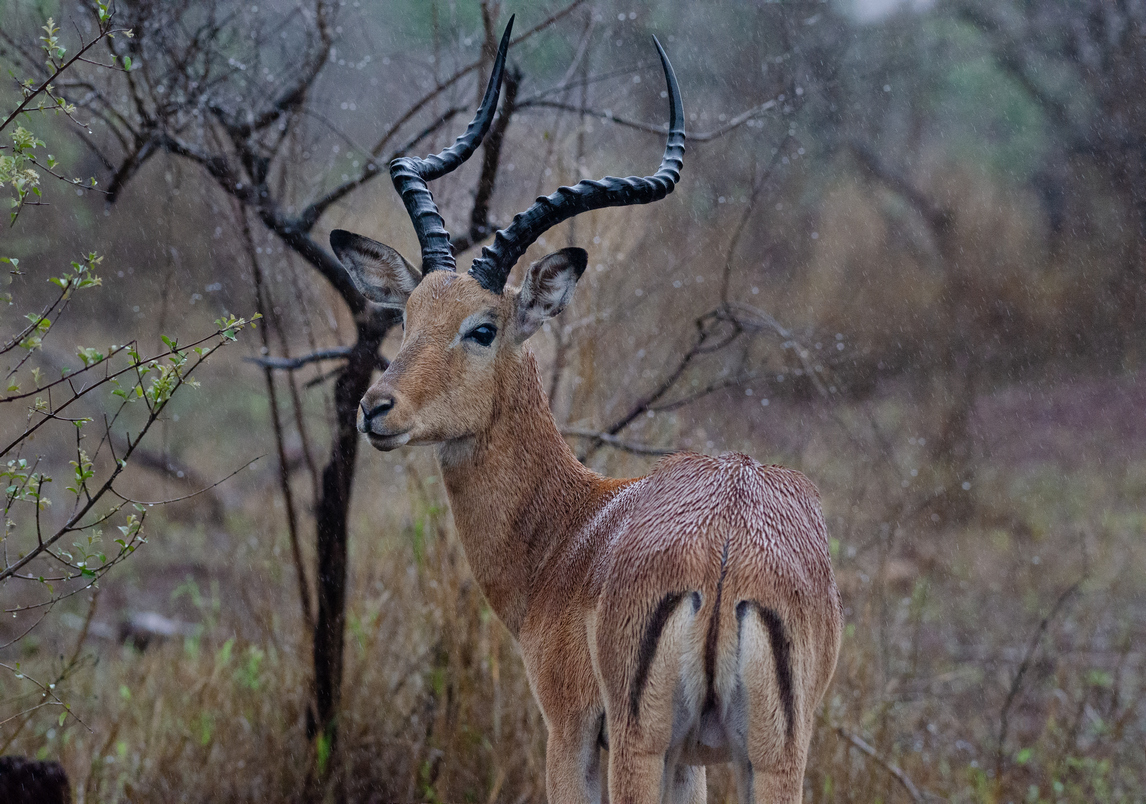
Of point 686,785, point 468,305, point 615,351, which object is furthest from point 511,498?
point 615,351

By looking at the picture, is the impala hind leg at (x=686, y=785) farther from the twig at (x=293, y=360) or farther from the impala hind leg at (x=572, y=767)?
the twig at (x=293, y=360)

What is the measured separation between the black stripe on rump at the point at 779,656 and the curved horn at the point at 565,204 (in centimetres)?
134

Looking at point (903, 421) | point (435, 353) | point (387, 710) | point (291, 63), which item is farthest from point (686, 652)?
point (903, 421)

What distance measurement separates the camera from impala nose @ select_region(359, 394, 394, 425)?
2789mm

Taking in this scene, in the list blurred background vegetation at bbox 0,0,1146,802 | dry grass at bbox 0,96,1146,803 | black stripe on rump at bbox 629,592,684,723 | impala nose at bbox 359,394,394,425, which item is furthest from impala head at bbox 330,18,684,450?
dry grass at bbox 0,96,1146,803

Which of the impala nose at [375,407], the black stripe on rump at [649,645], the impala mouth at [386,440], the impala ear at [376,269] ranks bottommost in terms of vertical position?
the black stripe on rump at [649,645]

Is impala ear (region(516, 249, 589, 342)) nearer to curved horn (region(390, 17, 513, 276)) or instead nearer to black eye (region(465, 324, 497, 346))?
black eye (region(465, 324, 497, 346))

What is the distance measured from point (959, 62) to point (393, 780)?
40.4 ft

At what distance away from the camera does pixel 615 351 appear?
630 cm

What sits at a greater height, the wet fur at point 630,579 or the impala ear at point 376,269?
the impala ear at point 376,269

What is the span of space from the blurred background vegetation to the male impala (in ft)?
2.50

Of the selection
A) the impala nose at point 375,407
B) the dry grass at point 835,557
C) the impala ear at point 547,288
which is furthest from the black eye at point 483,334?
the dry grass at point 835,557

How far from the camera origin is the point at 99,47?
5.30m

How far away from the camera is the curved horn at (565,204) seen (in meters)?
3.03
